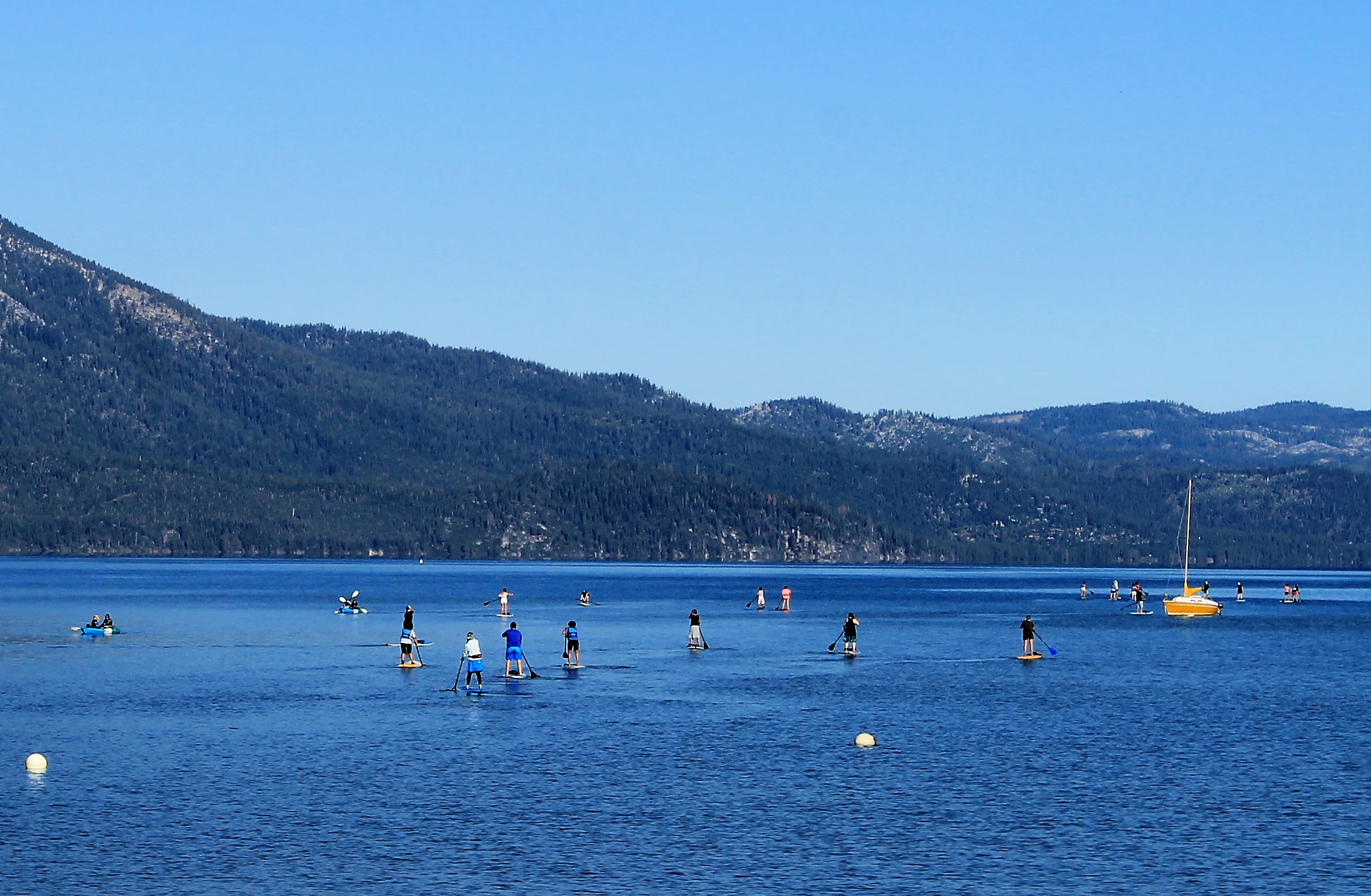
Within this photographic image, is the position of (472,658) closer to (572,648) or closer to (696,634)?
(572,648)

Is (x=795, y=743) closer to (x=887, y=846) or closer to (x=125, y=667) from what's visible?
(x=887, y=846)

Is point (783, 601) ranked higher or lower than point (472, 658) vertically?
lower

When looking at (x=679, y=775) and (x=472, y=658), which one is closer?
(x=679, y=775)

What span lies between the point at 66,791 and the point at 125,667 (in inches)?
1762

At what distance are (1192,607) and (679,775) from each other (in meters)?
133

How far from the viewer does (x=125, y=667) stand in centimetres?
9188

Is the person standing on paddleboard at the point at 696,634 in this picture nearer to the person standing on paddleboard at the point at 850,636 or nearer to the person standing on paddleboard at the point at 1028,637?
A: the person standing on paddleboard at the point at 850,636

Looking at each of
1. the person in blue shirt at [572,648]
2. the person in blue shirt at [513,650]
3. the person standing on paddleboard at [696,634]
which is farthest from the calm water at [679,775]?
the person standing on paddleboard at [696,634]

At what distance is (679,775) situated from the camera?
53406 millimetres

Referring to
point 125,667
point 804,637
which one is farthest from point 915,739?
point 804,637

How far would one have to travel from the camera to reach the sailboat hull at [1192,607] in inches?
6900

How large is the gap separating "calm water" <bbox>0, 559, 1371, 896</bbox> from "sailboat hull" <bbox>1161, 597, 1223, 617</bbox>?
71106 mm

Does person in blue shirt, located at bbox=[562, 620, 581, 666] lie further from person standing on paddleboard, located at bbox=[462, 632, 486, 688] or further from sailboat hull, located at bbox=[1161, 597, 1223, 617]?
sailboat hull, located at bbox=[1161, 597, 1223, 617]

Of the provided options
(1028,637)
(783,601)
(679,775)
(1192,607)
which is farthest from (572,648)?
(1192,607)
